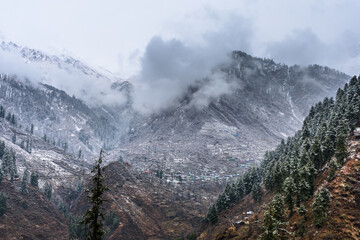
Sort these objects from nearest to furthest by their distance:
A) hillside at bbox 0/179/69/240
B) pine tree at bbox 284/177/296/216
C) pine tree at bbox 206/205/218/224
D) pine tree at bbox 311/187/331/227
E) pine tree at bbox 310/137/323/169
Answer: pine tree at bbox 311/187/331/227 < pine tree at bbox 284/177/296/216 < pine tree at bbox 310/137/323/169 < pine tree at bbox 206/205/218/224 < hillside at bbox 0/179/69/240

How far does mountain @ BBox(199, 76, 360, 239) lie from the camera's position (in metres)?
66.6

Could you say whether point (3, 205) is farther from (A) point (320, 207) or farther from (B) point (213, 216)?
(A) point (320, 207)

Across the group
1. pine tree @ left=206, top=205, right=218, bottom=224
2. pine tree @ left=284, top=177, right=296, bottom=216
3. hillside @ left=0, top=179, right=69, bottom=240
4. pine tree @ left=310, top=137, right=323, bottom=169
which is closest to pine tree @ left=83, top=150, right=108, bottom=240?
pine tree @ left=284, top=177, right=296, bottom=216

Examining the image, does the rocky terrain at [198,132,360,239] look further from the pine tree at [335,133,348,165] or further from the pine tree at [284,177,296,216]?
the pine tree at [284,177,296,216]

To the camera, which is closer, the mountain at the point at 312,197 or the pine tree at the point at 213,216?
the mountain at the point at 312,197

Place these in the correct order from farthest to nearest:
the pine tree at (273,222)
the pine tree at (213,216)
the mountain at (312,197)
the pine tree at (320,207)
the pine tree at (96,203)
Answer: the pine tree at (213,216)
the pine tree at (320,207)
the mountain at (312,197)
the pine tree at (273,222)
the pine tree at (96,203)

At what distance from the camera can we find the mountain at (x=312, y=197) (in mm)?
66625

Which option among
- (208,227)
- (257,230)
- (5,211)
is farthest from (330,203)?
(5,211)

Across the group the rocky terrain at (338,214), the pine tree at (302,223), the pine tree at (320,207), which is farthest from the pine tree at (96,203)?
the pine tree at (302,223)

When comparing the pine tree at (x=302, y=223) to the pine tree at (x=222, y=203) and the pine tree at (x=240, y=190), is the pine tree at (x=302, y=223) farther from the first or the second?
Answer: the pine tree at (x=240, y=190)

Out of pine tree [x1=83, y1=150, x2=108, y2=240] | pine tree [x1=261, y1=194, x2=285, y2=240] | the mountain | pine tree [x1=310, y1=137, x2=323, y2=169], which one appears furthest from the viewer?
pine tree [x1=310, y1=137, x2=323, y2=169]

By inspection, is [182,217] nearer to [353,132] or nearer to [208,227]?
[208,227]

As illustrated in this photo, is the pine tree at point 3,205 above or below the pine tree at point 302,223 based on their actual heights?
above

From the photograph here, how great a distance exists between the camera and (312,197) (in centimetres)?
8425
